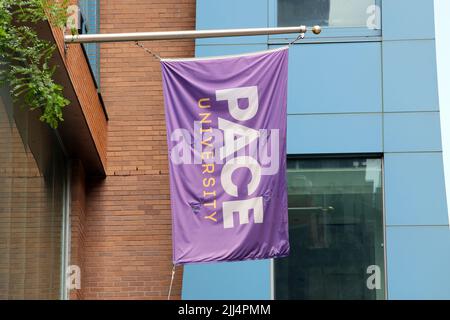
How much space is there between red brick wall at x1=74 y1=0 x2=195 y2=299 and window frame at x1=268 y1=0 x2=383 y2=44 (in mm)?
1373

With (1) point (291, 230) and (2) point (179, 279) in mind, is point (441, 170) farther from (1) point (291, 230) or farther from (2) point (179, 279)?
(2) point (179, 279)

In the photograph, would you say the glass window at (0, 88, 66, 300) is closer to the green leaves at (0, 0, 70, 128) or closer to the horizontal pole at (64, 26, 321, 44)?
the horizontal pole at (64, 26, 321, 44)

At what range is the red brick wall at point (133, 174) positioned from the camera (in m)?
14.4

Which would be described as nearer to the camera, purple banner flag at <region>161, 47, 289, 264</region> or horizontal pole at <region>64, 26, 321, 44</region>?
horizontal pole at <region>64, 26, 321, 44</region>

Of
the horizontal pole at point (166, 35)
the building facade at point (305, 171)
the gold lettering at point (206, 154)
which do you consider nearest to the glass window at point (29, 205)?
the building facade at point (305, 171)

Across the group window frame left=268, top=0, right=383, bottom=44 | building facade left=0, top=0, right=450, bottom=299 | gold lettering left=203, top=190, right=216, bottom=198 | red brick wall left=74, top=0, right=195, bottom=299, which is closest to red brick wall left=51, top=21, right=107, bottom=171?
building facade left=0, top=0, right=450, bottom=299

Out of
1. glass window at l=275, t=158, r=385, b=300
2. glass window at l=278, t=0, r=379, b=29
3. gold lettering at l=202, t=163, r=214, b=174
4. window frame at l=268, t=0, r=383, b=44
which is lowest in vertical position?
glass window at l=275, t=158, r=385, b=300

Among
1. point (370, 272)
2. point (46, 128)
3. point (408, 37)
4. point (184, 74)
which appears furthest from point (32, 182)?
point (408, 37)

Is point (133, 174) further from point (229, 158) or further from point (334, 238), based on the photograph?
point (229, 158)

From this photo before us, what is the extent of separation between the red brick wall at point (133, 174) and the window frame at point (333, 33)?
1.37 metres

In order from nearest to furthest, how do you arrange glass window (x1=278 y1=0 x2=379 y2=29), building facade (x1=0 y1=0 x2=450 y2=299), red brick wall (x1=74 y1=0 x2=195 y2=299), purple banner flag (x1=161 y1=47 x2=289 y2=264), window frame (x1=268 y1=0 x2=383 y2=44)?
purple banner flag (x1=161 y1=47 x2=289 y2=264) < building facade (x1=0 y1=0 x2=450 y2=299) < window frame (x1=268 y1=0 x2=383 y2=44) < glass window (x1=278 y1=0 x2=379 y2=29) < red brick wall (x1=74 y1=0 x2=195 y2=299)

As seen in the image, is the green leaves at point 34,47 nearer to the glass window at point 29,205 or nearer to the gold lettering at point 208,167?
the glass window at point 29,205

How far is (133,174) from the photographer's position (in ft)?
48.0

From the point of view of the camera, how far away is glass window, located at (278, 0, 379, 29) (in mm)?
14133
